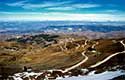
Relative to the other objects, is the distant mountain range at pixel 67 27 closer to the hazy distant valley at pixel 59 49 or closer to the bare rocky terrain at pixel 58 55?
the hazy distant valley at pixel 59 49

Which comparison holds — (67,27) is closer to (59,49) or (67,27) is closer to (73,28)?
(73,28)

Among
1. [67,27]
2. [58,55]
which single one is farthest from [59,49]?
[67,27]

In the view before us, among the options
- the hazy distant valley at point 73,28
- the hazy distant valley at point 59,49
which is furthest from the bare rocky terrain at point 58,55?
the hazy distant valley at point 73,28

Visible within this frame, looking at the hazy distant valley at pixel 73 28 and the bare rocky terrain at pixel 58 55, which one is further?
the hazy distant valley at pixel 73 28

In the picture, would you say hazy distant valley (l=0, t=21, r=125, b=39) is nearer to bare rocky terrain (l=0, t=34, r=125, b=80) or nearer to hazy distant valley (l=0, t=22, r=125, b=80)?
hazy distant valley (l=0, t=22, r=125, b=80)

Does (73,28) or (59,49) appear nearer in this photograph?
(59,49)

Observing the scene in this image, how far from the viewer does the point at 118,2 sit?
757 cm

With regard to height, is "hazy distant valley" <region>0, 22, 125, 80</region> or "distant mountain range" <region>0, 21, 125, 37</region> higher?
"distant mountain range" <region>0, 21, 125, 37</region>

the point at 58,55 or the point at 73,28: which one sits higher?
the point at 73,28

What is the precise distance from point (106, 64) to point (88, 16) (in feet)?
3.89

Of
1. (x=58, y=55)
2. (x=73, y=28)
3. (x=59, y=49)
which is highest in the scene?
(x=73, y=28)

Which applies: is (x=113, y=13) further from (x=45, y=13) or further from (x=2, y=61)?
(x=2, y=61)

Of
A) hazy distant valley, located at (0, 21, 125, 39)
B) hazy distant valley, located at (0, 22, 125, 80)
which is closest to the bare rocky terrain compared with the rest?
hazy distant valley, located at (0, 22, 125, 80)

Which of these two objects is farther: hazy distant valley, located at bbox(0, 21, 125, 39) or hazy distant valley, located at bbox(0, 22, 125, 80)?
Result: hazy distant valley, located at bbox(0, 21, 125, 39)
